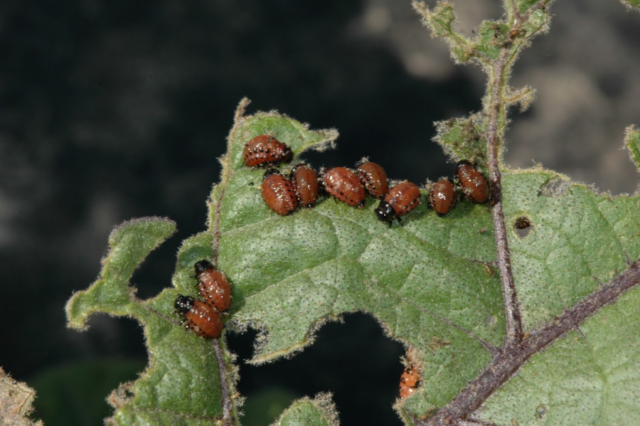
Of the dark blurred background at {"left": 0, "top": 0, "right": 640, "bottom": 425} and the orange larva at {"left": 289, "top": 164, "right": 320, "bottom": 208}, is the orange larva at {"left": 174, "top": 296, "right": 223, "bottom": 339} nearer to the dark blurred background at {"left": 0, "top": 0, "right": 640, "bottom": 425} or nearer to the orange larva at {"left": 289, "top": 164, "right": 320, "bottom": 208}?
the orange larva at {"left": 289, "top": 164, "right": 320, "bottom": 208}

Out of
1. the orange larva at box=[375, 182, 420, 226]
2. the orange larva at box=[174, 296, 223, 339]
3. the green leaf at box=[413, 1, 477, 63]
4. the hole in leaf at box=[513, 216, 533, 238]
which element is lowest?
the orange larva at box=[174, 296, 223, 339]

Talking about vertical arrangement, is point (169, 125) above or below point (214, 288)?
above

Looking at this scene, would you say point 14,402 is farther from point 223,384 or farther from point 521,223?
point 521,223

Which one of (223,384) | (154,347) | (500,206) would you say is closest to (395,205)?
(500,206)

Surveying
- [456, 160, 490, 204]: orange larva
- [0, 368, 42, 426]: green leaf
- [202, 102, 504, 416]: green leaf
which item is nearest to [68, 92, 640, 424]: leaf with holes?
[202, 102, 504, 416]: green leaf

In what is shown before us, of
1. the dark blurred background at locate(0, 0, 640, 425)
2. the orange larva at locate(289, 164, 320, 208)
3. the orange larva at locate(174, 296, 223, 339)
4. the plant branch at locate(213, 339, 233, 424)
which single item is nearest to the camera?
the orange larva at locate(174, 296, 223, 339)

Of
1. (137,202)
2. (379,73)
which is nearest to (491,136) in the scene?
(379,73)

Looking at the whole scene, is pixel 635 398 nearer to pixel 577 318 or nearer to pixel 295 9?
pixel 577 318
